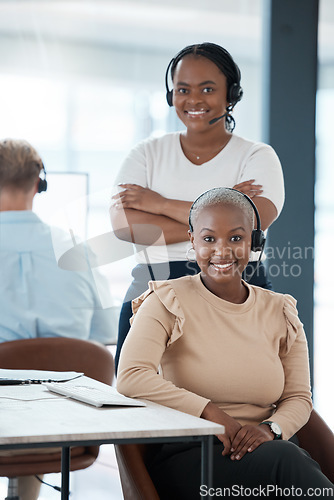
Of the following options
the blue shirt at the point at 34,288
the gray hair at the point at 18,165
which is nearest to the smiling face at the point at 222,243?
the blue shirt at the point at 34,288

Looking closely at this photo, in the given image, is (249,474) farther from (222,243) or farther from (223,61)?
(223,61)

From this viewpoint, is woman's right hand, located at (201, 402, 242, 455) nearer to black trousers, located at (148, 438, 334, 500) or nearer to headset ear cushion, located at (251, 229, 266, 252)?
black trousers, located at (148, 438, 334, 500)

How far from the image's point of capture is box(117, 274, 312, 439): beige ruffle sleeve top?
1720 millimetres

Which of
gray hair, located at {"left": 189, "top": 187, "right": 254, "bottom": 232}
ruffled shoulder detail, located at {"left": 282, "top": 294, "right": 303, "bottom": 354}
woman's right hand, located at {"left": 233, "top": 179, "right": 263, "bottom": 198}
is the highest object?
woman's right hand, located at {"left": 233, "top": 179, "right": 263, "bottom": 198}

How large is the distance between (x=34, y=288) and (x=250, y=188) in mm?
998

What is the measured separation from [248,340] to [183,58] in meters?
1.02

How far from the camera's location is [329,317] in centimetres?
399

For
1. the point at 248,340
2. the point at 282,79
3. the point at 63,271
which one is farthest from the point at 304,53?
the point at 248,340

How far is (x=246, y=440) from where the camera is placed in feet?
5.38

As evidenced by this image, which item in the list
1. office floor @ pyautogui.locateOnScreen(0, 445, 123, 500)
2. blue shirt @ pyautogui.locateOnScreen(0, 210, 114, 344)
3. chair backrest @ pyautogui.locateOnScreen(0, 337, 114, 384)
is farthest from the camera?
office floor @ pyautogui.locateOnScreen(0, 445, 123, 500)

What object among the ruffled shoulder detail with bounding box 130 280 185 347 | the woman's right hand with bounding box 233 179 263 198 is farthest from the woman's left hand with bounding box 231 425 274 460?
the woman's right hand with bounding box 233 179 263 198

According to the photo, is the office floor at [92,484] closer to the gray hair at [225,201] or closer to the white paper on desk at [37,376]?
the white paper on desk at [37,376]

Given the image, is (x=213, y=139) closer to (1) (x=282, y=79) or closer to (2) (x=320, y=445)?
(2) (x=320, y=445)

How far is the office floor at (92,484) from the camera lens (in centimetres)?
311
